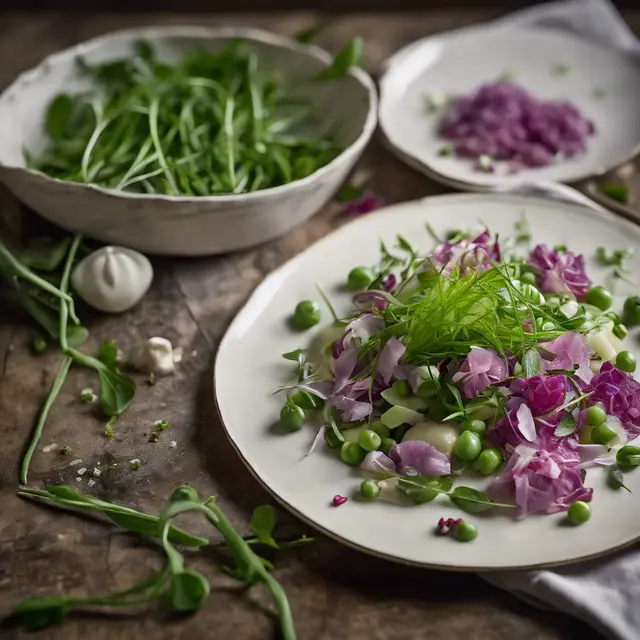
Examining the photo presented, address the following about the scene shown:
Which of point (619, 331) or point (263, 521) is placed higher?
point (619, 331)

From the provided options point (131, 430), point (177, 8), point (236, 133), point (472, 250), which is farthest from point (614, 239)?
point (177, 8)

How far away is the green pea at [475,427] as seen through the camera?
1189 mm

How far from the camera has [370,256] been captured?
1.55 meters

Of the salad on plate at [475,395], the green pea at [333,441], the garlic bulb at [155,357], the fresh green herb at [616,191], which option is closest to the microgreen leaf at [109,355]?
the garlic bulb at [155,357]

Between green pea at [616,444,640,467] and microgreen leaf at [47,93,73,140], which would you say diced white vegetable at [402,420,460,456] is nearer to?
green pea at [616,444,640,467]

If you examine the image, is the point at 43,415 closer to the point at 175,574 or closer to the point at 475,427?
the point at 175,574

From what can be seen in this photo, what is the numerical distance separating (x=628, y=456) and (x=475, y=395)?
0.21m

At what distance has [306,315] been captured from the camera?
141cm

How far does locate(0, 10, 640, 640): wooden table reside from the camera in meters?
1.08

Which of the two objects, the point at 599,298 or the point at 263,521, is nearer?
the point at 263,521

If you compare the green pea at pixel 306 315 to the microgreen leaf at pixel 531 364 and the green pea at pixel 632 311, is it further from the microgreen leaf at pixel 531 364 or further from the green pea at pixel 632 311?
the green pea at pixel 632 311

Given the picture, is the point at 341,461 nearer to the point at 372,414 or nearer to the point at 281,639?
the point at 372,414

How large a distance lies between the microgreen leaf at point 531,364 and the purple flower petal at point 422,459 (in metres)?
0.16

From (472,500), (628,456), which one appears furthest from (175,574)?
(628,456)
